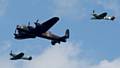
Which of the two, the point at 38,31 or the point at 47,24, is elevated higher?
the point at 47,24

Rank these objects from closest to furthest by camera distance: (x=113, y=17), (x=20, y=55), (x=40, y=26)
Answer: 1. (x=113, y=17)
2. (x=40, y=26)
3. (x=20, y=55)

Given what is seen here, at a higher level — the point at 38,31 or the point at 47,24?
the point at 47,24

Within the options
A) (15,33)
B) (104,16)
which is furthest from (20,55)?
(104,16)

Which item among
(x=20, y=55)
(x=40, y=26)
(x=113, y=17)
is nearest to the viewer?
(x=113, y=17)

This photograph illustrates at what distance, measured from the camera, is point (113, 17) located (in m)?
164

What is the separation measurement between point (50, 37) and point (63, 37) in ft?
15.8

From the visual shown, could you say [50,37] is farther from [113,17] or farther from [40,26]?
[113,17]

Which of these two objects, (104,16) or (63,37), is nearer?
(104,16)

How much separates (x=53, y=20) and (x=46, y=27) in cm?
404

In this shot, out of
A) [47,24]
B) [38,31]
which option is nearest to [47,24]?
[47,24]

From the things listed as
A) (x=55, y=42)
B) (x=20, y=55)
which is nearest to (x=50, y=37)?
(x=55, y=42)

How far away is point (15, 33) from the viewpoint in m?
177

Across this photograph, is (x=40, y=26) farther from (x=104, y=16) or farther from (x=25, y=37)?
(x=104, y=16)

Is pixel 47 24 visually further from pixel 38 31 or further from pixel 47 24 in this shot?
pixel 38 31
